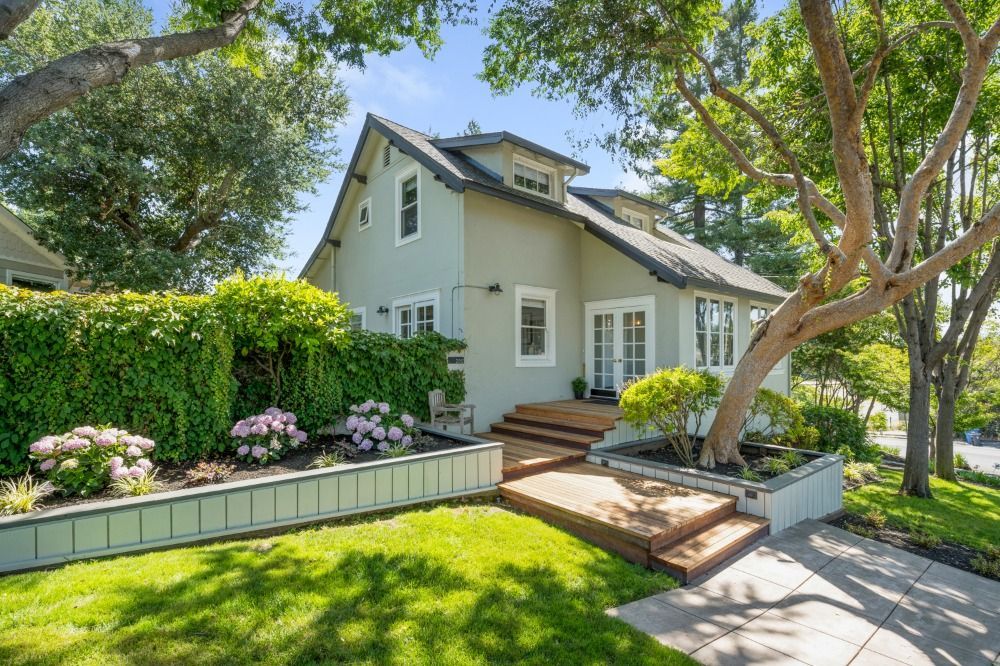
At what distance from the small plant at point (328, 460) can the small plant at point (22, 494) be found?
2241 millimetres

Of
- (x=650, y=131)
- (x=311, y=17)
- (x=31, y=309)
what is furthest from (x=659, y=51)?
(x=31, y=309)

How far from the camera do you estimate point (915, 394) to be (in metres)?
8.39

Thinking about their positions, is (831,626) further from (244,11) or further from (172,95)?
(172,95)

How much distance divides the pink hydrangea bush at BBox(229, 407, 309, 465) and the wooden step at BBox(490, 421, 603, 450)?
3809 mm

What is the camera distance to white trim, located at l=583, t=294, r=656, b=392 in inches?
373

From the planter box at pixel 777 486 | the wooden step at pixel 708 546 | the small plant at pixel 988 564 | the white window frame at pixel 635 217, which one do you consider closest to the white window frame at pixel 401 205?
the planter box at pixel 777 486

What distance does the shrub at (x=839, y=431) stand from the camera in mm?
11102

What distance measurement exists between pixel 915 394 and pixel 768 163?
510cm

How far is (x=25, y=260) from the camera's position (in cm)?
1194

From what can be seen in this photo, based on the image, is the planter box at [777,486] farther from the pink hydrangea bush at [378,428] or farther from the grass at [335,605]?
the pink hydrangea bush at [378,428]

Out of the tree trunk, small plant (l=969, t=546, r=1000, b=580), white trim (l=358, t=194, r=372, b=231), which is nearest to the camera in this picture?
small plant (l=969, t=546, r=1000, b=580)

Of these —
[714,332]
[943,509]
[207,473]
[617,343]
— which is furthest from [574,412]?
[943,509]

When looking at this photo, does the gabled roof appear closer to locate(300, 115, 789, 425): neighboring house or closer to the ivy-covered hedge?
locate(300, 115, 789, 425): neighboring house

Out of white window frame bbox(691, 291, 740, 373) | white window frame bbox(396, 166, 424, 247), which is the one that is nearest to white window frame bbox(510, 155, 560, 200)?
white window frame bbox(396, 166, 424, 247)
